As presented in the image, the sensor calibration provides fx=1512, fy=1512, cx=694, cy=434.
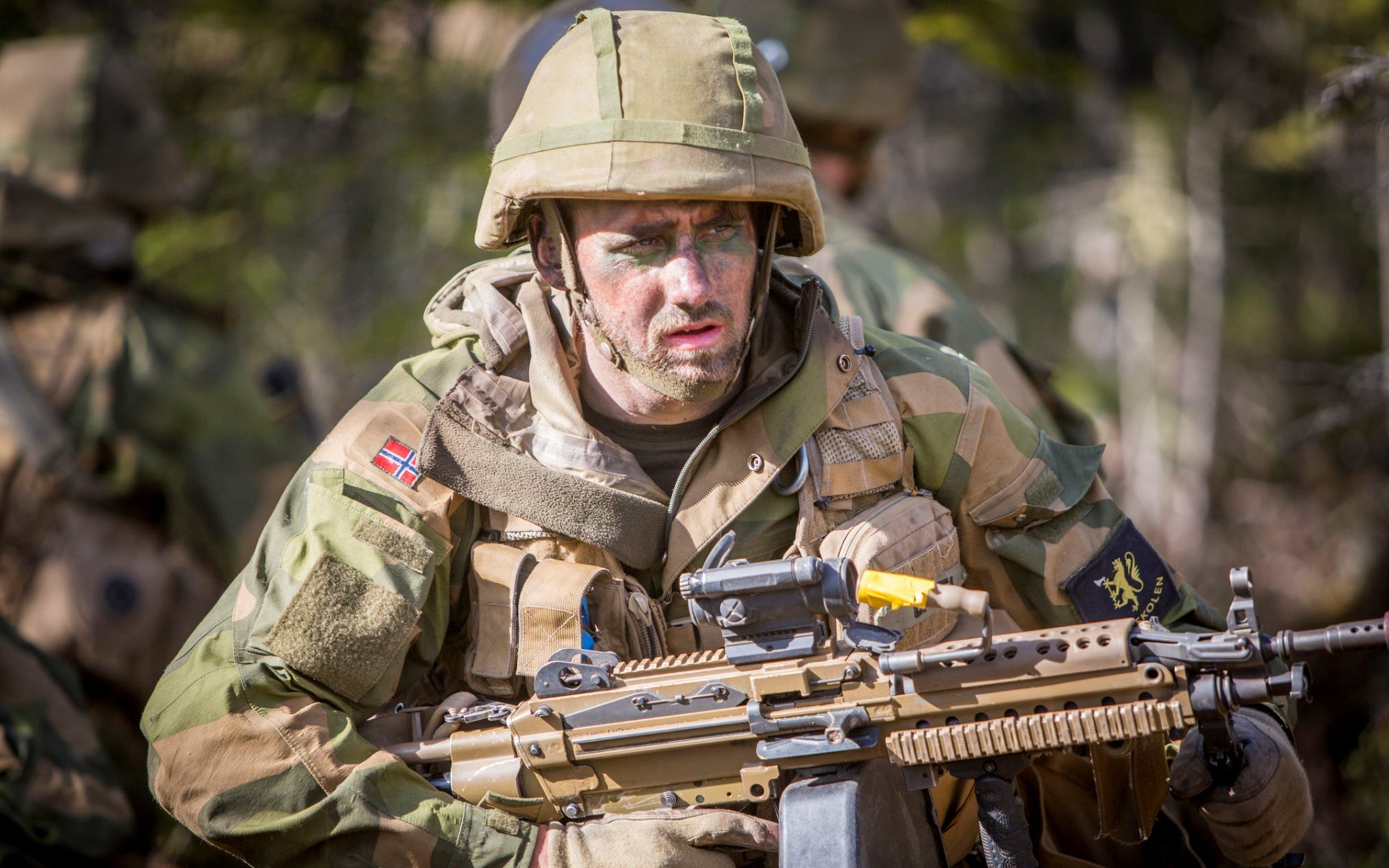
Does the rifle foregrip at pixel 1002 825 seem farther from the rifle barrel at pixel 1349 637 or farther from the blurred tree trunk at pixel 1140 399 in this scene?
the blurred tree trunk at pixel 1140 399

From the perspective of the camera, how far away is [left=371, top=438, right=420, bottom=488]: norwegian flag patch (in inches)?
139

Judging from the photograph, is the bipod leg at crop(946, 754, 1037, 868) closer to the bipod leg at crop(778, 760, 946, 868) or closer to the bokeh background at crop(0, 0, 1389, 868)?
the bipod leg at crop(778, 760, 946, 868)

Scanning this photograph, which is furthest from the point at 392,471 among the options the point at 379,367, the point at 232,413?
the point at 379,367

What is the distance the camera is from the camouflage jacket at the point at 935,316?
5148mm

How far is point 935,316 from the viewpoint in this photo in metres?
5.20

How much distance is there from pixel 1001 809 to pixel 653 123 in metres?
1.67

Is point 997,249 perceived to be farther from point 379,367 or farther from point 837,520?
point 837,520

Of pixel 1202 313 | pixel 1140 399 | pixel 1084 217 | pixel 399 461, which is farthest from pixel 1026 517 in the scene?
pixel 1084 217

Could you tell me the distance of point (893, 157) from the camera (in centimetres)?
1100

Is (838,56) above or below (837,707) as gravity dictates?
above

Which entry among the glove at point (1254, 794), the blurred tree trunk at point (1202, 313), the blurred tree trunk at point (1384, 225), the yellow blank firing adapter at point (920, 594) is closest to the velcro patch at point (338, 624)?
the yellow blank firing adapter at point (920, 594)

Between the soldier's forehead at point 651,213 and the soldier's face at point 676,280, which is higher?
the soldier's forehead at point 651,213

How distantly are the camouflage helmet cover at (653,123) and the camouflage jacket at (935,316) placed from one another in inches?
61.0

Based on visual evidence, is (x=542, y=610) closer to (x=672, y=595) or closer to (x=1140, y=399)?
(x=672, y=595)
